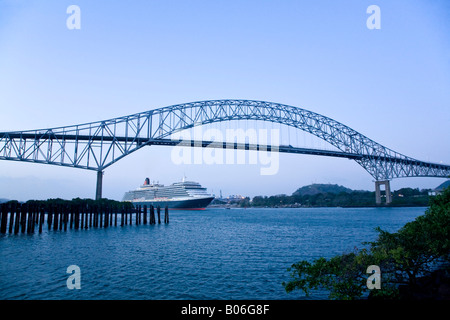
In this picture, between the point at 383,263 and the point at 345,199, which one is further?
the point at 345,199

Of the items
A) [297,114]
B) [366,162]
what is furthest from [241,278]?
[366,162]

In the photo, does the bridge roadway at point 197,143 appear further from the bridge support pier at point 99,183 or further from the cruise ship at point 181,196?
the cruise ship at point 181,196

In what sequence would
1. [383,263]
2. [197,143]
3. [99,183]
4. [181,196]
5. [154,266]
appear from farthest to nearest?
[181,196]
[197,143]
[99,183]
[154,266]
[383,263]

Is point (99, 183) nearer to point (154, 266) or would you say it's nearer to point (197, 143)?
point (197, 143)

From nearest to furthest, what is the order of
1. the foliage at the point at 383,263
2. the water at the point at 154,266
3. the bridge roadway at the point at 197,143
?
the foliage at the point at 383,263 < the water at the point at 154,266 < the bridge roadway at the point at 197,143

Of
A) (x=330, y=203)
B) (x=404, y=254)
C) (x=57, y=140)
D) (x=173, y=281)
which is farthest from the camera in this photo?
(x=330, y=203)

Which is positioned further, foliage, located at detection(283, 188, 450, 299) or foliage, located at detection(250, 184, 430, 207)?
foliage, located at detection(250, 184, 430, 207)

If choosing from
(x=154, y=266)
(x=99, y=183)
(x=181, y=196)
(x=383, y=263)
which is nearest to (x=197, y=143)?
(x=99, y=183)

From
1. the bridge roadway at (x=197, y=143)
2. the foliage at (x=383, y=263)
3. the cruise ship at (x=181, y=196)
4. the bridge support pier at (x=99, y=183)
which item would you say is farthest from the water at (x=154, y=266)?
the cruise ship at (x=181, y=196)

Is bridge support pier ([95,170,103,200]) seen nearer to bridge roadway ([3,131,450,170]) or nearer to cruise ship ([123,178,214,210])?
bridge roadway ([3,131,450,170])

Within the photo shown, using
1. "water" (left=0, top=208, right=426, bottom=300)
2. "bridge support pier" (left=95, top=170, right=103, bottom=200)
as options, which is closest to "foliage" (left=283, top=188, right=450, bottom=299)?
"water" (left=0, top=208, right=426, bottom=300)
